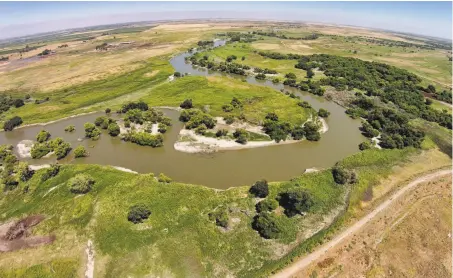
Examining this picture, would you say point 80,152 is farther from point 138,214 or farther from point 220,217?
point 220,217

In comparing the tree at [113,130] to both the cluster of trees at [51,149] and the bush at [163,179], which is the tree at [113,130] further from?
the bush at [163,179]

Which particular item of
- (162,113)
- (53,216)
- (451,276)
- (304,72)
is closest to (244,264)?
(451,276)

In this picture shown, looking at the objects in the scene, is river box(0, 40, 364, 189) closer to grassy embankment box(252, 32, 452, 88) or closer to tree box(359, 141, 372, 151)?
tree box(359, 141, 372, 151)

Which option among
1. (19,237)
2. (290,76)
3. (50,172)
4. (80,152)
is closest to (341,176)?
(19,237)

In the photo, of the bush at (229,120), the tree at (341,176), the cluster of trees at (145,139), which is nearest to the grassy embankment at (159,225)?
the tree at (341,176)

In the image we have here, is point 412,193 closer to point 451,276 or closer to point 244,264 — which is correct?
point 451,276

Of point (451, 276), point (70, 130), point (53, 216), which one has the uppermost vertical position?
point (70, 130)

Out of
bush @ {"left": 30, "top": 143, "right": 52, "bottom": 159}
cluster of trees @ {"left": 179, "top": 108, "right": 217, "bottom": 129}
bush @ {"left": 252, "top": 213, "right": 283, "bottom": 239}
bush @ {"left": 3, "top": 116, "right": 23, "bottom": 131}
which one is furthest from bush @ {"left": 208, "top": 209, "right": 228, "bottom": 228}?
bush @ {"left": 3, "top": 116, "right": 23, "bottom": 131}
